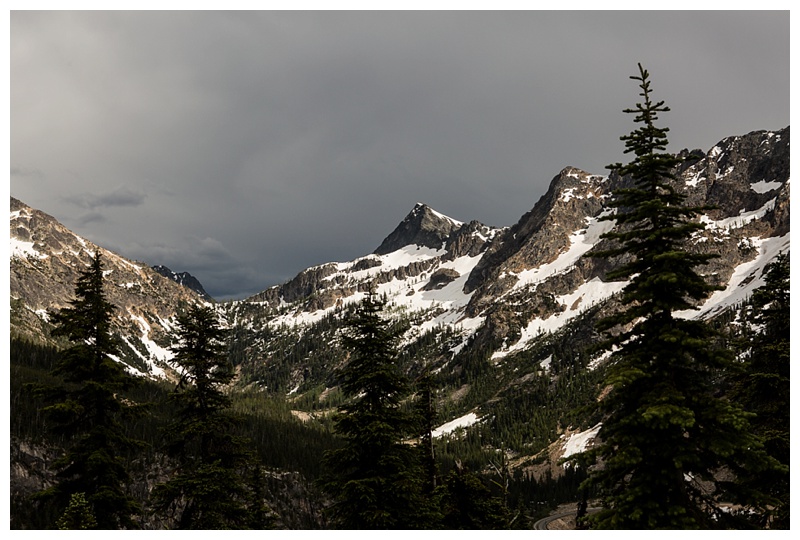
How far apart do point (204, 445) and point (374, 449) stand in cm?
828

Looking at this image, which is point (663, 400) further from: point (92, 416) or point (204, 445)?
point (92, 416)

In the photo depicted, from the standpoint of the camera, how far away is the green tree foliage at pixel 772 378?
68.6 feet

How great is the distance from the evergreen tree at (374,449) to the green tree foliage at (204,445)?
467 cm

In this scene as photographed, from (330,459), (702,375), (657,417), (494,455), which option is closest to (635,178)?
(702,375)

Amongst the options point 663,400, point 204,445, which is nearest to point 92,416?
point 204,445

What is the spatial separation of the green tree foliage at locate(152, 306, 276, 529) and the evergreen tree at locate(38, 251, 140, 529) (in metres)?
1.86

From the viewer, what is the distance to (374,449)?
70.9 ft

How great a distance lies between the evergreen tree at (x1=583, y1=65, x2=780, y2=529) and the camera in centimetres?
1312

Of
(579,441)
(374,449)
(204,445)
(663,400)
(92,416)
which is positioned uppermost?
(92,416)

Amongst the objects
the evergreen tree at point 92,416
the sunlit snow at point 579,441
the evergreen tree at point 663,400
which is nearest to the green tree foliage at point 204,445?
the evergreen tree at point 92,416

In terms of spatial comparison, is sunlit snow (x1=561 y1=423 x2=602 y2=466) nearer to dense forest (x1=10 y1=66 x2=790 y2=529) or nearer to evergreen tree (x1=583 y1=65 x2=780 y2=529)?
dense forest (x1=10 y1=66 x2=790 y2=529)

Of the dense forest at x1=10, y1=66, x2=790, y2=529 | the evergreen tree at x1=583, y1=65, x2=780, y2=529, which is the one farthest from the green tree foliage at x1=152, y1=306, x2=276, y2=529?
the evergreen tree at x1=583, y1=65, x2=780, y2=529
